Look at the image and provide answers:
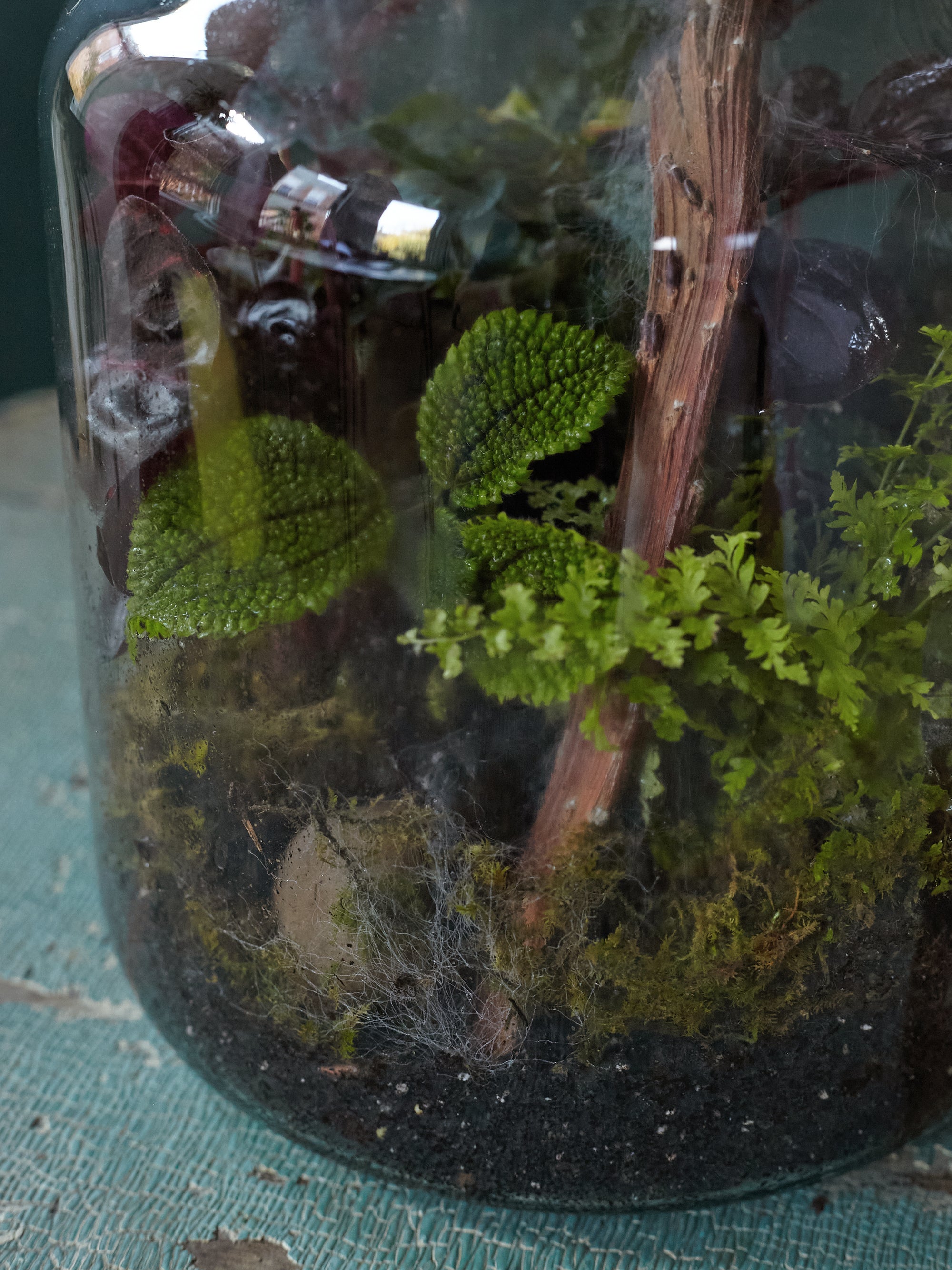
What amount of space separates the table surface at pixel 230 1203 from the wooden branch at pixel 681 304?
25cm

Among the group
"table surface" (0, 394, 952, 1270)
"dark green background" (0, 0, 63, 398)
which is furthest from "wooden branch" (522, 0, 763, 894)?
"dark green background" (0, 0, 63, 398)

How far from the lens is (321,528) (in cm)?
52

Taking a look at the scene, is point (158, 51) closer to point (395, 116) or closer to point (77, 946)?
point (395, 116)

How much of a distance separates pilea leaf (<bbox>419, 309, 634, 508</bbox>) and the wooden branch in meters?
0.03

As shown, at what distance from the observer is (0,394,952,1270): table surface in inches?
23.4

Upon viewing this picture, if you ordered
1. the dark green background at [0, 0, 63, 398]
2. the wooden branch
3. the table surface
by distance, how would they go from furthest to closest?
the dark green background at [0, 0, 63, 398], the table surface, the wooden branch

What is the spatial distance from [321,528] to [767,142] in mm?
279

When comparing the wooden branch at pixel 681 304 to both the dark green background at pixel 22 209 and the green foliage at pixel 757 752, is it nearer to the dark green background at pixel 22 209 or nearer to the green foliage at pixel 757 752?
the green foliage at pixel 757 752

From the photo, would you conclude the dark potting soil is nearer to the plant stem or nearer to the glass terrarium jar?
the glass terrarium jar

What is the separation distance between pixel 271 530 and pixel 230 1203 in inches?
16.1

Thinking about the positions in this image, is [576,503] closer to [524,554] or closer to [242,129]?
[524,554]

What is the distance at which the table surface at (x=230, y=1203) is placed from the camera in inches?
23.4

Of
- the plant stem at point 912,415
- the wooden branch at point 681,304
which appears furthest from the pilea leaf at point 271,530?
the plant stem at point 912,415

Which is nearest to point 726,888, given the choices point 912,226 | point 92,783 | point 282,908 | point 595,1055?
point 595,1055
